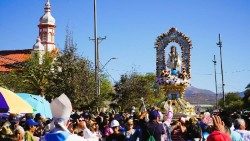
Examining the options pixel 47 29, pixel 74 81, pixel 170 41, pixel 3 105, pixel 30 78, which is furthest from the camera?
pixel 47 29

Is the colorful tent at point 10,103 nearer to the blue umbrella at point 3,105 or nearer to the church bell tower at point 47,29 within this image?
the blue umbrella at point 3,105

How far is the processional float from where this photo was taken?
1384 inches

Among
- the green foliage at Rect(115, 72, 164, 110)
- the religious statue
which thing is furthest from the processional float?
the green foliage at Rect(115, 72, 164, 110)

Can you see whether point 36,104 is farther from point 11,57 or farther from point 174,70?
point 11,57

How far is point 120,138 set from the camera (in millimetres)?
12125

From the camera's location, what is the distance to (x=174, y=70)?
36.8 meters

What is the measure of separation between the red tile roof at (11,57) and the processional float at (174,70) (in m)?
45.0

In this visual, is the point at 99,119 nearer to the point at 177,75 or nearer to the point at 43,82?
the point at 177,75

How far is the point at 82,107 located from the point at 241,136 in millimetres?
23966

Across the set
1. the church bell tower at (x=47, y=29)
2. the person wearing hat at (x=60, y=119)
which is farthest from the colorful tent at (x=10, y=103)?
the church bell tower at (x=47, y=29)

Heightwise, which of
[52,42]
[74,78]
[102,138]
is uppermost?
[52,42]

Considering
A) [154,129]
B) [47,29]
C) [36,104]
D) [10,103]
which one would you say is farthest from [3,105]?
[47,29]

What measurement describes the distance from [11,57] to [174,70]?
5941 centimetres

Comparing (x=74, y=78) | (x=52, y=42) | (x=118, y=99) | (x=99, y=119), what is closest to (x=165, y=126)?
(x=99, y=119)
